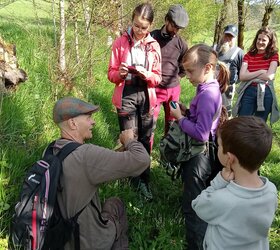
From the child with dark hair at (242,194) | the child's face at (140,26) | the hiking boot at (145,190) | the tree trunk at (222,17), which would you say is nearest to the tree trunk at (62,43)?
the child's face at (140,26)

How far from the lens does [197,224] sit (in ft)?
9.53

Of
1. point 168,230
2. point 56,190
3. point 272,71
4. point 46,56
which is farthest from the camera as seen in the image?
point 46,56

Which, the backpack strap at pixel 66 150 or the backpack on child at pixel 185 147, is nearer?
the backpack strap at pixel 66 150

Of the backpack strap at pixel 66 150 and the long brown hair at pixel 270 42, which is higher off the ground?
the long brown hair at pixel 270 42

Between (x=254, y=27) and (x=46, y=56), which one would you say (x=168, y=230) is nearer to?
(x=46, y=56)

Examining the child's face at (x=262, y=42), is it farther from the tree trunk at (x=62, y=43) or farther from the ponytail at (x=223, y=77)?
the tree trunk at (x=62, y=43)

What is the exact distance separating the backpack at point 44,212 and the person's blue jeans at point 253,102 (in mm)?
3033

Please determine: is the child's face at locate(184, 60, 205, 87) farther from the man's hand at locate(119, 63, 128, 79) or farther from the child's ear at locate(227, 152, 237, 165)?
the child's ear at locate(227, 152, 237, 165)

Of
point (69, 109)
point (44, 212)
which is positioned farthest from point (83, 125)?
point (44, 212)

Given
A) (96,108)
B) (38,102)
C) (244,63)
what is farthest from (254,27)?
(96,108)

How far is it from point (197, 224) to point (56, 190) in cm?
124

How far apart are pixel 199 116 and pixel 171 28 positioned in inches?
75.6

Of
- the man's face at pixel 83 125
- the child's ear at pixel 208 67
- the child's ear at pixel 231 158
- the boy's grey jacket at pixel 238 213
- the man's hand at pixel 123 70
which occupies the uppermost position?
the child's ear at pixel 208 67

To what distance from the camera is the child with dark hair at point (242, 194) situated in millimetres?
1848
